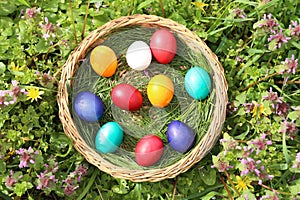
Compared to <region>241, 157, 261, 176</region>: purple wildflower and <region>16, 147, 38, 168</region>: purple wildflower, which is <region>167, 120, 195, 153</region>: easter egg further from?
<region>16, 147, 38, 168</region>: purple wildflower

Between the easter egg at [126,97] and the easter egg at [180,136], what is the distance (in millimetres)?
198

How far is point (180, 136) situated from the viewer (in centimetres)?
260

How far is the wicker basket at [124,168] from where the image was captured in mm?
2535

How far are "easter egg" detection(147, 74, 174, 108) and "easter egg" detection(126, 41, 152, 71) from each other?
9cm

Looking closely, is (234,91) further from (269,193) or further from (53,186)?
(53,186)

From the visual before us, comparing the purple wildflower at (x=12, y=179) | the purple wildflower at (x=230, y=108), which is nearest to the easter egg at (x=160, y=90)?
the purple wildflower at (x=230, y=108)

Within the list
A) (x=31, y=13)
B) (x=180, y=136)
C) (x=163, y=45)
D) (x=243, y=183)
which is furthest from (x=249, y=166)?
(x=31, y=13)

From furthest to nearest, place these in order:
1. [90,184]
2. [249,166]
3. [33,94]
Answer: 1. [90,184]
2. [33,94]
3. [249,166]

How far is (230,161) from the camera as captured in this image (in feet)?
8.35

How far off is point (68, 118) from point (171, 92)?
1.64ft

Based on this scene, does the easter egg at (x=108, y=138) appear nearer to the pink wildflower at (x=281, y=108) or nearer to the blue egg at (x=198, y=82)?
the blue egg at (x=198, y=82)

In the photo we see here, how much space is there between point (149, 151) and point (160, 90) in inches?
11.4

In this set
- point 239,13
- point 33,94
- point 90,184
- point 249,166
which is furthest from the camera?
point 239,13

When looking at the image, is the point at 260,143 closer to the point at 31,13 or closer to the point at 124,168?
the point at 124,168
